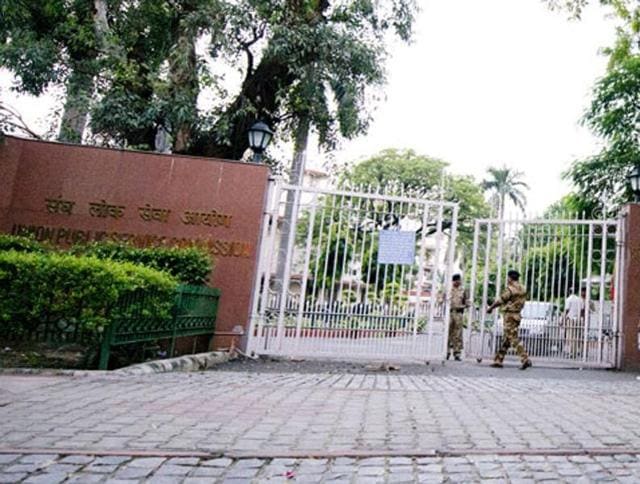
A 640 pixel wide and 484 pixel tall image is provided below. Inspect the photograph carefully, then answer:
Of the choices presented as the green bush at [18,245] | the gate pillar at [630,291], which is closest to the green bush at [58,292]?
the green bush at [18,245]

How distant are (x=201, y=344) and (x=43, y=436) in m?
5.23

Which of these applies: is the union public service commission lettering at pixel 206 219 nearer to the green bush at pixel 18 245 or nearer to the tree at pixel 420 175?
the green bush at pixel 18 245

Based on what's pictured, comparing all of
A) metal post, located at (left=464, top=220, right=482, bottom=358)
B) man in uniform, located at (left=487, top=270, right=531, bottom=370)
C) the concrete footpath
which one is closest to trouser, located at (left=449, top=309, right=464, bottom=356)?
metal post, located at (left=464, top=220, right=482, bottom=358)

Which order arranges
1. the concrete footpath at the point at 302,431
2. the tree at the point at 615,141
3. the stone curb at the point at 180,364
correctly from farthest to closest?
the tree at the point at 615,141
the stone curb at the point at 180,364
the concrete footpath at the point at 302,431

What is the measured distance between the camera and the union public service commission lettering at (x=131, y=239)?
8.78 meters

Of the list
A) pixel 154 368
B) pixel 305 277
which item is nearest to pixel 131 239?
pixel 305 277

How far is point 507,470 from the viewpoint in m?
2.97

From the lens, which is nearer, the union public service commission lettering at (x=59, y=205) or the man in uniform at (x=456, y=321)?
the union public service commission lettering at (x=59, y=205)

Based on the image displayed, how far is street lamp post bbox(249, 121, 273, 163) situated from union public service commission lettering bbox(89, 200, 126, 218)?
244 cm

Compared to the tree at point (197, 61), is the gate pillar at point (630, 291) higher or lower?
lower

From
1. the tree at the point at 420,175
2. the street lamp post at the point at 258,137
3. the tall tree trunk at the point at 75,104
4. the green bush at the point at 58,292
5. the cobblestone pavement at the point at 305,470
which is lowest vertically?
the cobblestone pavement at the point at 305,470

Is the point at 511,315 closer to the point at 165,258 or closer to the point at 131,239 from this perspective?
the point at 165,258

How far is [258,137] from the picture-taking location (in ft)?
31.0

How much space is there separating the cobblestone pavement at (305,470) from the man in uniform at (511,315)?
6.18 metres
